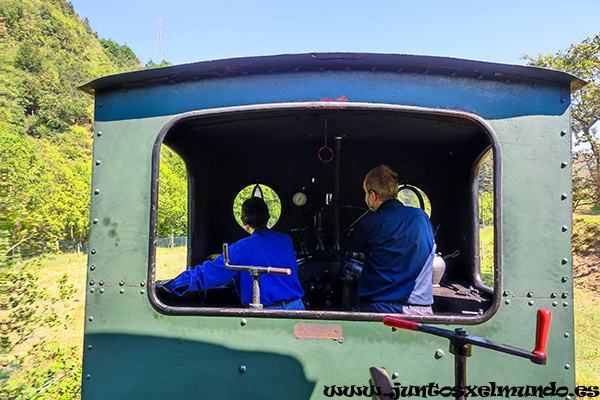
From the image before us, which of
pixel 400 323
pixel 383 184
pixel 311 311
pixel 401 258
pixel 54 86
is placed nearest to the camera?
pixel 400 323

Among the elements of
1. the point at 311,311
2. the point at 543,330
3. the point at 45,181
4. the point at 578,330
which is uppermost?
the point at 45,181

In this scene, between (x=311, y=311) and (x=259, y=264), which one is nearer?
(x=311, y=311)

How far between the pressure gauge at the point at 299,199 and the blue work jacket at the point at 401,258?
1.95m

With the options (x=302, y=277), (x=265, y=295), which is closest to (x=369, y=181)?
(x=265, y=295)

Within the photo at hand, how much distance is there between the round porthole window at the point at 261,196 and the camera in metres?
4.55

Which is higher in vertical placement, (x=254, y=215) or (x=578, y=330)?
(x=254, y=215)

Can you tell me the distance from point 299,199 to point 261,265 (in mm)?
1995

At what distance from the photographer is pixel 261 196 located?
4652mm

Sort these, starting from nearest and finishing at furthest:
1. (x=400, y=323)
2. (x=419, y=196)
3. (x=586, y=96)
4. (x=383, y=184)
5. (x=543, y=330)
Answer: (x=543, y=330) → (x=400, y=323) → (x=383, y=184) → (x=419, y=196) → (x=586, y=96)

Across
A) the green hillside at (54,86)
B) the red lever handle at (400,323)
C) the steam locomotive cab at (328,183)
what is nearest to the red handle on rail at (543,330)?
the red lever handle at (400,323)

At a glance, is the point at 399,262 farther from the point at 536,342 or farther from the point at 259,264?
the point at 536,342

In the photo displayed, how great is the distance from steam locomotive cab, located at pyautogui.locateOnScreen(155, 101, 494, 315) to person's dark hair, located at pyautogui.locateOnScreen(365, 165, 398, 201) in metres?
0.78

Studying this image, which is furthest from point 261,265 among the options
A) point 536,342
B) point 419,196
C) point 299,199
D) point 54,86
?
point 54,86

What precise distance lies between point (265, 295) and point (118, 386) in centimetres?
98
